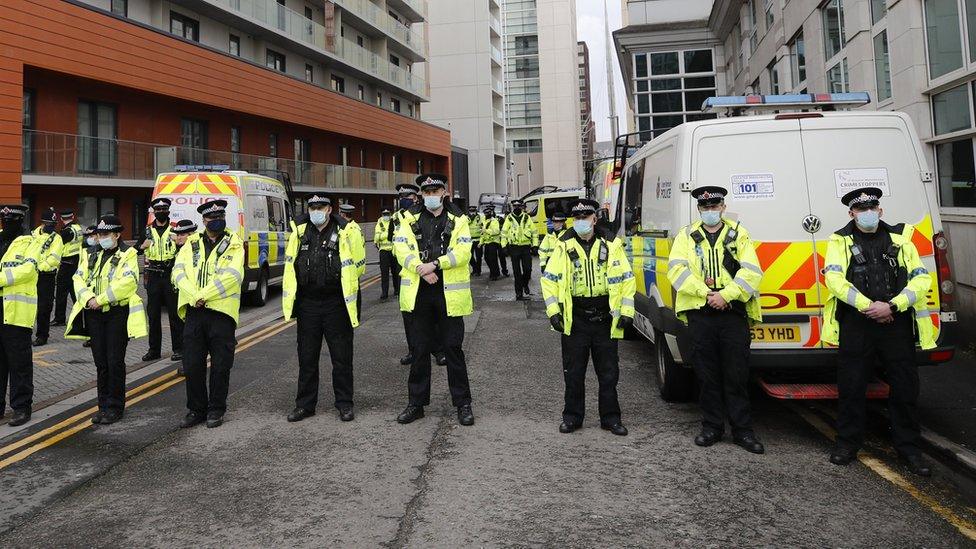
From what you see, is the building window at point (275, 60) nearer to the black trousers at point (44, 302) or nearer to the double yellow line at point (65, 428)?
the black trousers at point (44, 302)

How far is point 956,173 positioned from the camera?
834cm

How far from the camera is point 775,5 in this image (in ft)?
52.8

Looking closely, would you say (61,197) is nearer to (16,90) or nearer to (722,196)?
(16,90)

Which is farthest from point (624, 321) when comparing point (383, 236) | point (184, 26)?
point (184, 26)

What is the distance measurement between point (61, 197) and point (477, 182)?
133 ft

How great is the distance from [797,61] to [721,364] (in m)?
12.8

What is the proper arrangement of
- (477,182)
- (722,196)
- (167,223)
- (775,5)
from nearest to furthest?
(722,196) < (167,223) < (775,5) < (477,182)

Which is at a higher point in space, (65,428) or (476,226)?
(476,226)

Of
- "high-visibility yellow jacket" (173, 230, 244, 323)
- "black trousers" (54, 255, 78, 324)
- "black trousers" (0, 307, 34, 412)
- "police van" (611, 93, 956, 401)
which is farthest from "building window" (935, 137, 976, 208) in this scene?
"black trousers" (54, 255, 78, 324)

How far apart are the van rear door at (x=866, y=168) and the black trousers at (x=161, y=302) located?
292 inches

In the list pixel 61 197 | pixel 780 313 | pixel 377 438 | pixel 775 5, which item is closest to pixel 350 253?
pixel 377 438

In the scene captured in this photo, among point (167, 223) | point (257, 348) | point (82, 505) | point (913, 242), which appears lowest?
point (82, 505)

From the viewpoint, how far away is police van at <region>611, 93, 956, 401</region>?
16.1ft

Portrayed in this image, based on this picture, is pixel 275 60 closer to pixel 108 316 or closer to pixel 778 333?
pixel 108 316
